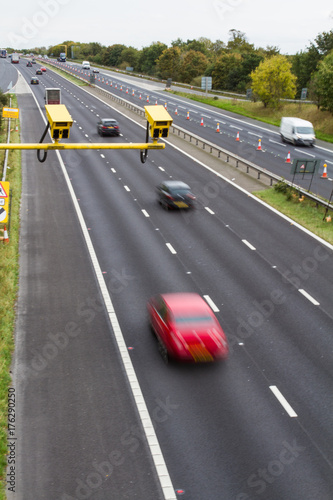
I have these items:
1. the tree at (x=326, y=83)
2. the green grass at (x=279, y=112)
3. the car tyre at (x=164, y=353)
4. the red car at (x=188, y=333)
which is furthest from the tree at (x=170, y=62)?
the car tyre at (x=164, y=353)

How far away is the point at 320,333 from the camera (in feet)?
52.6

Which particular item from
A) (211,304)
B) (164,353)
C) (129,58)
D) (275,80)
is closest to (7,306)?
(164,353)

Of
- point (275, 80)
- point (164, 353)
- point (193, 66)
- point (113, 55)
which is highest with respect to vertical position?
point (275, 80)

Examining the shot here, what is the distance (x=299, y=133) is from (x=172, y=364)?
125 ft

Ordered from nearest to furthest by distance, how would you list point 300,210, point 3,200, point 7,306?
point 7,306
point 3,200
point 300,210

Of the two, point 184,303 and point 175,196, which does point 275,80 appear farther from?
point 184,303

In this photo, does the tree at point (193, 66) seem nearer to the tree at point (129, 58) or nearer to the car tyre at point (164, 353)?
the tree at point (129, 58)

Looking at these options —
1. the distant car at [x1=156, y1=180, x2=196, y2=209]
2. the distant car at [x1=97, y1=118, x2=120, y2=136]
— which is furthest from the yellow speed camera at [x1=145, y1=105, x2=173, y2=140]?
the distant car at [x1=97, y1=118, x2=120, y2=136]

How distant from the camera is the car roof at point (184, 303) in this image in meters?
14.4

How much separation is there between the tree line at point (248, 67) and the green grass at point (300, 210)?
2602cm

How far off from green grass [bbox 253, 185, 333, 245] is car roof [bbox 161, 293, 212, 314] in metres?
11.2

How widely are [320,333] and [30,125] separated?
42.0 m

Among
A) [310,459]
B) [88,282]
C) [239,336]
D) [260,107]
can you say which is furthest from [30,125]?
[310,459]

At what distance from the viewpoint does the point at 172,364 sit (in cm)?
1410
